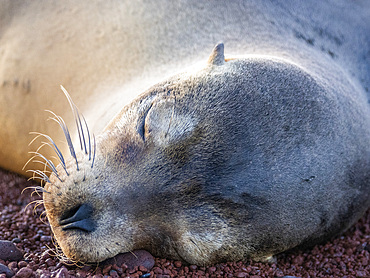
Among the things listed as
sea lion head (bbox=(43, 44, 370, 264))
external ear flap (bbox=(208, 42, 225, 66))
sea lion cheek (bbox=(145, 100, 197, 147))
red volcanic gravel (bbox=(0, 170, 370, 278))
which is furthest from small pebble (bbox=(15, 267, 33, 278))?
external ear flap (bbox=(208, 42, 225, 66))

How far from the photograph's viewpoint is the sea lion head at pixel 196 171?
2330mm

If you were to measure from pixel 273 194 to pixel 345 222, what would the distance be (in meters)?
0.80

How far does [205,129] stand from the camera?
235 centimetres

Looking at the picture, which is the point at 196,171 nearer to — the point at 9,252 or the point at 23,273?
the point at 23,273

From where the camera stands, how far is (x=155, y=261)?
2.49 meters

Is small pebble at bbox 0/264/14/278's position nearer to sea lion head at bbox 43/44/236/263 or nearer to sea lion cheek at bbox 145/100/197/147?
sea lion head at bbox 43/44/236/263

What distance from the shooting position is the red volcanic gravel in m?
2.37

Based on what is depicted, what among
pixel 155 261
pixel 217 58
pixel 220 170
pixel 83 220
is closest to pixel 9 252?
pixel 83 220

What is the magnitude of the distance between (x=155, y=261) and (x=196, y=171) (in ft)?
1.78

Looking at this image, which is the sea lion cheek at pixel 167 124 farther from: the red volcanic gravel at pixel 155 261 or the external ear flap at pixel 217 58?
the red volcanic gravel at pixel 155 261

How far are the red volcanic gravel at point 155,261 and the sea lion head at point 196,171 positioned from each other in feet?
0.23

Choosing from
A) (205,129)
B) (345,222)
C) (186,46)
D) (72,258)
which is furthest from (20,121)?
(345,222)

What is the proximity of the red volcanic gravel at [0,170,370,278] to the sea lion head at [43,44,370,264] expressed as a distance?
0.07 m

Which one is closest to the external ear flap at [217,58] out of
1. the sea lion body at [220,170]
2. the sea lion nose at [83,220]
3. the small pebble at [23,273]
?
the sea lion body at [220,170]
